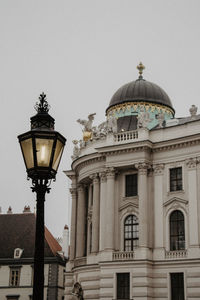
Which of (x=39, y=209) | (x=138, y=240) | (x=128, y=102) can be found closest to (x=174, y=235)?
(x=138, y=240)

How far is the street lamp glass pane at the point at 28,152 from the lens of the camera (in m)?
8.22

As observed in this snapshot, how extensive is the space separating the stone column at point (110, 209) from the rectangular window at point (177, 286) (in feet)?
16.8

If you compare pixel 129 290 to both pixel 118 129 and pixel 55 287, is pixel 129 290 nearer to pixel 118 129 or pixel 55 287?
pixel 118 129

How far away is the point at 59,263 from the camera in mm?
55031

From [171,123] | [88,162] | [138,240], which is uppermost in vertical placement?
[171,123]

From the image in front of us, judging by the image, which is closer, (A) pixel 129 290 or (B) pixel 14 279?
(A) pixel 129 290

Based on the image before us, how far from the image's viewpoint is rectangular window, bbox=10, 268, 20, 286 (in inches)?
2137

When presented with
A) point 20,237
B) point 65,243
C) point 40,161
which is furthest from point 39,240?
point 65,243

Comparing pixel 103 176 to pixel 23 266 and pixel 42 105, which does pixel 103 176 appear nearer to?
pixel 23 266

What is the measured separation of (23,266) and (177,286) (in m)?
22.7

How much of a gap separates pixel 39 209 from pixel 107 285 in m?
30.8

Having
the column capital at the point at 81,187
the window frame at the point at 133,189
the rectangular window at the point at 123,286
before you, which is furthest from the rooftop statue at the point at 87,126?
the rectangular window at the point at 123,286

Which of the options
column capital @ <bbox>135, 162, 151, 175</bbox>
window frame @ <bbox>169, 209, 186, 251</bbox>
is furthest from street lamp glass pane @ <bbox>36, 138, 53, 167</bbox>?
column capital @ <bbox>135, 162, 151, 175</bbox>

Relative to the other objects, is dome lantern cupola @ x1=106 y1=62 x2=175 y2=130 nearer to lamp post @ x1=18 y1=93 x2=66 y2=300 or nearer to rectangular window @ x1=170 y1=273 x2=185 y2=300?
rectangular window @ x1=170 y1=273 x2=185 y2=300
